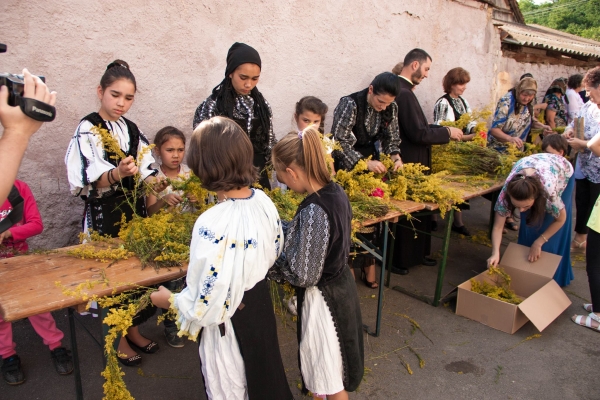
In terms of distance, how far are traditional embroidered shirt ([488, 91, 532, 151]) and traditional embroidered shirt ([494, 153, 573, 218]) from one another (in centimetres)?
194

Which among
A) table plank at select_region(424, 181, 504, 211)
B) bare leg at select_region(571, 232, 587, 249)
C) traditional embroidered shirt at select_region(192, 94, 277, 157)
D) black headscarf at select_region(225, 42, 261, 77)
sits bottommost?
bare leg at select_region(571, 232, 587, 249)

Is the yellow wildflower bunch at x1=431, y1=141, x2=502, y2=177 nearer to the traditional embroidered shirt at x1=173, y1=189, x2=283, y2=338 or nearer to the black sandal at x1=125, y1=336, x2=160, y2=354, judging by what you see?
the black sandal at x1=125, y1=336, x2=160, y2=354

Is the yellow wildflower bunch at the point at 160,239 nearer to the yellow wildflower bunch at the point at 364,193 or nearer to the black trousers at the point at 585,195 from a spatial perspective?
the yellow wildflower bunch at the point at 364,193

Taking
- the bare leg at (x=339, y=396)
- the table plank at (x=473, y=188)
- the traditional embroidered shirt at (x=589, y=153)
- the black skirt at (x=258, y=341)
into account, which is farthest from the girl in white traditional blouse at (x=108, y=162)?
the traditional embroidered shirt at (x=589, y=153)

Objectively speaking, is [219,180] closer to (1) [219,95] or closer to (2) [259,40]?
(1) [219,95]

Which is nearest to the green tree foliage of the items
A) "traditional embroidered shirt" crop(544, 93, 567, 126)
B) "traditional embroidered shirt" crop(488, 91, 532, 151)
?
"traditional embroidered shirt" crop(544, 93, 567, 126)

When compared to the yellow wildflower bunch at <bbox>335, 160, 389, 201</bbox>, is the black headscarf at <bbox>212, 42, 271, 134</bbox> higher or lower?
higher

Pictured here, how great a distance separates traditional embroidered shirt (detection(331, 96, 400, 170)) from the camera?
4086mm

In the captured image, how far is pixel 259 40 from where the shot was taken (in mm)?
4949

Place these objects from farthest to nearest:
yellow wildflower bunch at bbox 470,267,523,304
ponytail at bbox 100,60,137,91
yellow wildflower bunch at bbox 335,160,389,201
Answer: yellow wildflower bunch at bbox 470,267,523,304 → yellow wildflower bunch at bbox 335,160,389,201 → ponytail at bbox 100,60,137,91

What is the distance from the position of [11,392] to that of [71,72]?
2.47 meters

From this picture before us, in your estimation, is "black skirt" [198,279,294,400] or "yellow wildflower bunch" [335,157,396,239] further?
"yellow wildflower bunch" [335,157,396,239]

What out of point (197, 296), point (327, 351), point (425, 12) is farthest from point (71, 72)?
point (425, 12)

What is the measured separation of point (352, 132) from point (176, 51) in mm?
1892
